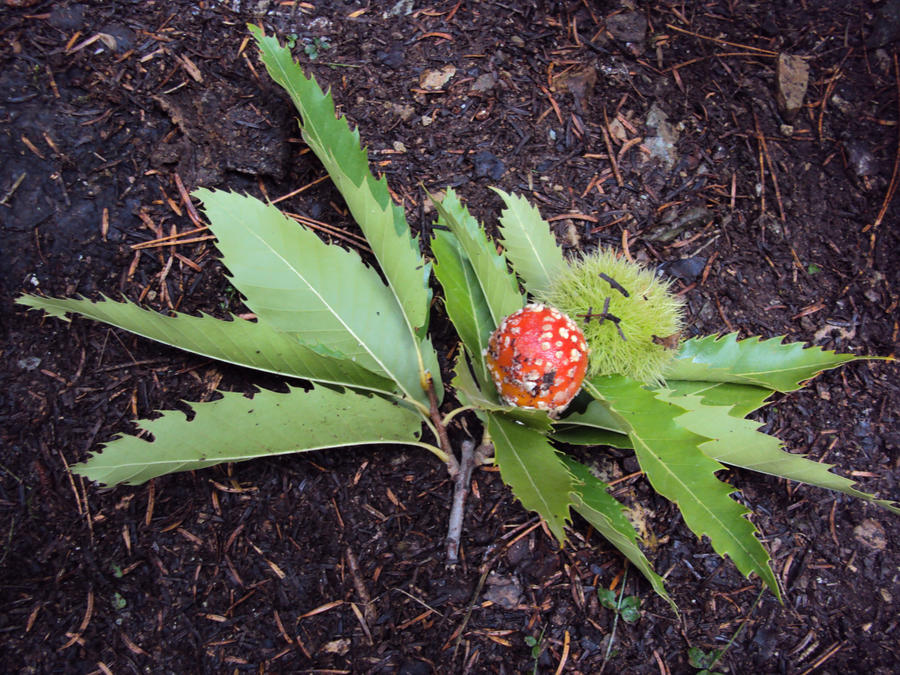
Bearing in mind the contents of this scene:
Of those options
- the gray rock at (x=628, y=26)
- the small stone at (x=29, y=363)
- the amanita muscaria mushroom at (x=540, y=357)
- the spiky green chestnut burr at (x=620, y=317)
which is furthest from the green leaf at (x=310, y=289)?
the gray rock at (x=628, y=26)

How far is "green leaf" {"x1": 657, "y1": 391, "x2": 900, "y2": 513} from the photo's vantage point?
1.64m

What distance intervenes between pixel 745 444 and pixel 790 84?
5.51 ft

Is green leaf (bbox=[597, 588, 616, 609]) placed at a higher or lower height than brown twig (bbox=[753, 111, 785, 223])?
lower

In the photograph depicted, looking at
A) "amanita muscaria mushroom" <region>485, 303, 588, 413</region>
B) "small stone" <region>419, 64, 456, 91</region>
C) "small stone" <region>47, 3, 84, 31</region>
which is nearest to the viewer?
"amanita muscaria mushroom" <region>485, 303, 588, 413</region>

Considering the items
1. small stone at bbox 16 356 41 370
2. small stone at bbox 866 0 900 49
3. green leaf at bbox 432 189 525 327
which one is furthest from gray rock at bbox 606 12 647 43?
small stone at bbox 16 356 41 370

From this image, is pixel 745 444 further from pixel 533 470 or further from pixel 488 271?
pixel 488 271

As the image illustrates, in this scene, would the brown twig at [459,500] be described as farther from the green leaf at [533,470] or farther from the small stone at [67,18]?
the small stone at [67,18]

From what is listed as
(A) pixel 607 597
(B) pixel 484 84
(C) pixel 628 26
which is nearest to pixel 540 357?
(A) pixel 607 597

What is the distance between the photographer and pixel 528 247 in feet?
5.97

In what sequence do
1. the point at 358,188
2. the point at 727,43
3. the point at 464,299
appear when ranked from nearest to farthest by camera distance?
the point at 358,188 < the point at 464,299 < the point at 727,43

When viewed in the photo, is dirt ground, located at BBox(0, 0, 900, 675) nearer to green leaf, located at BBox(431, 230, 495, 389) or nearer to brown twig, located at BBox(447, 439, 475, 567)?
brown twig, located at BBox(447, 439, 475, 567)

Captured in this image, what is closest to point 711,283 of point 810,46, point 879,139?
point 879,139

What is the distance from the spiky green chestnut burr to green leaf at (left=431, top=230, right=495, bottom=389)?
0.69 ft

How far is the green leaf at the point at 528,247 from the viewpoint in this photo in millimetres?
1800
